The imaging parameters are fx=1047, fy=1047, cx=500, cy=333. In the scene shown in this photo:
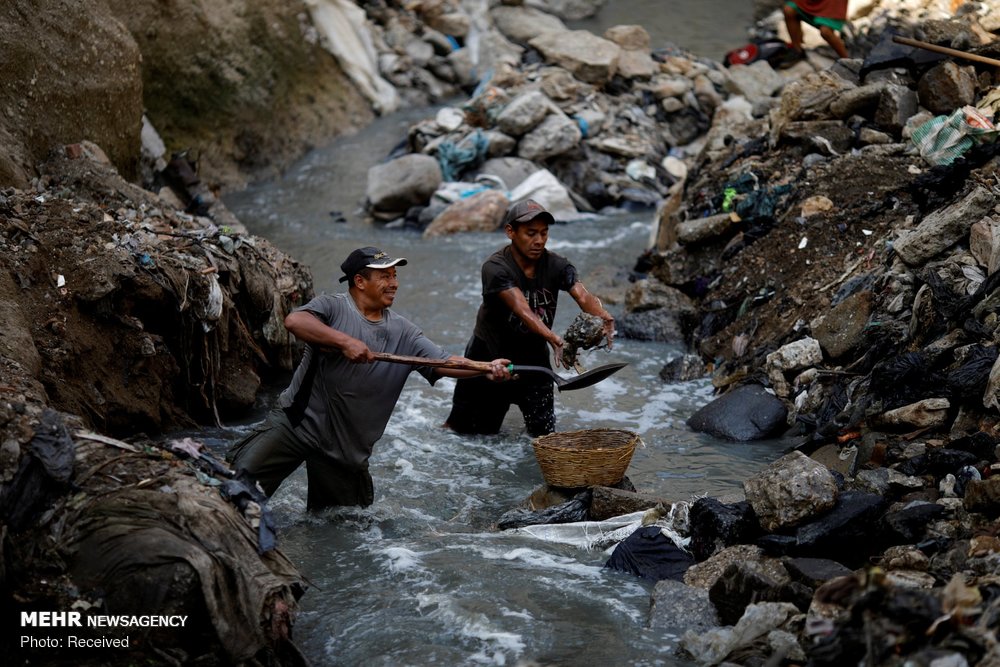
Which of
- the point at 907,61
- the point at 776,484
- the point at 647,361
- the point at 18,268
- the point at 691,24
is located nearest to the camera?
the point at 776,484

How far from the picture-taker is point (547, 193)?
14203 millimetres

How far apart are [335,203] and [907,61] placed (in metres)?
8.09

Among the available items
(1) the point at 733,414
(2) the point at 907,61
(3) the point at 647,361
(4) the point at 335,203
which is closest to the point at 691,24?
(4) the point at 335,203

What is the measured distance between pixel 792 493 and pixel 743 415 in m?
2.42

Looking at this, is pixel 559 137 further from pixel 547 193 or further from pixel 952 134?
pixel 952 134

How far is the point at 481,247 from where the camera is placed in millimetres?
12945

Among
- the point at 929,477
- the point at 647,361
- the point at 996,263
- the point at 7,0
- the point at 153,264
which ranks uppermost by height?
the point at 7,0

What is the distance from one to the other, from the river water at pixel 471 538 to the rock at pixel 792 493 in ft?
2.26

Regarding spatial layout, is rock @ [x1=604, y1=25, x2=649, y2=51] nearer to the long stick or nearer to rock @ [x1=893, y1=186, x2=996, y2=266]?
the long stick

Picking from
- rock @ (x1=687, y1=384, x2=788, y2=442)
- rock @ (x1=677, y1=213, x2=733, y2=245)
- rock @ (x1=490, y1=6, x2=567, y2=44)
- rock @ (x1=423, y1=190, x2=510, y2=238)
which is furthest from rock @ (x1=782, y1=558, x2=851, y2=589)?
rock @ (x1=490, y1=6, x2=567, y2=44)

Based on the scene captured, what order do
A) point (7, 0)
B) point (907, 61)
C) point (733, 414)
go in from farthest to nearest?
point (907, 61) < point (7, 0) < point (733, 414)

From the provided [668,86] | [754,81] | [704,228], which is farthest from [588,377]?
[754,81]

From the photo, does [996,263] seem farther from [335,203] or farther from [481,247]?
[335,203]

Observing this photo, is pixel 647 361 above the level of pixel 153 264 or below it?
below
